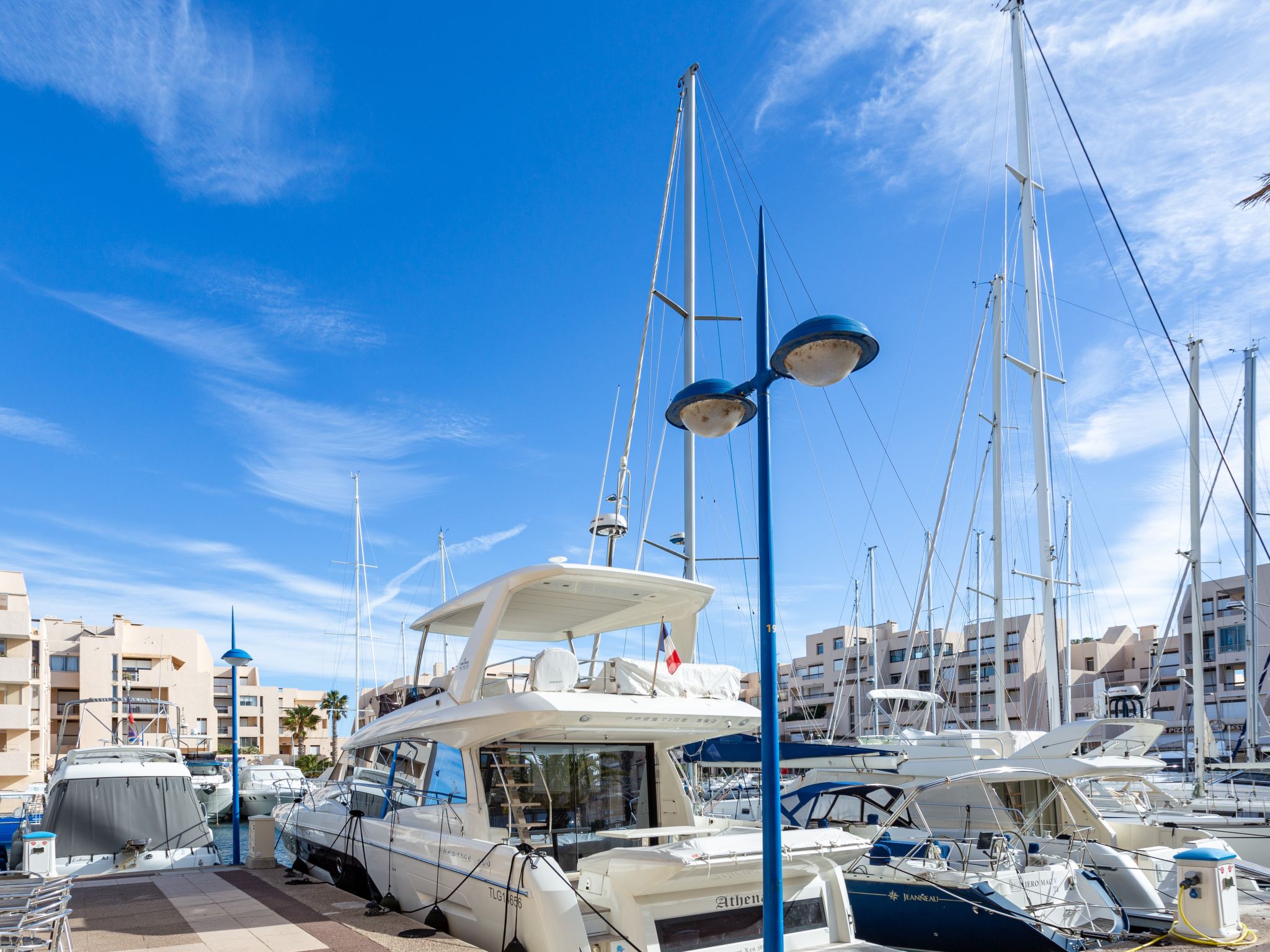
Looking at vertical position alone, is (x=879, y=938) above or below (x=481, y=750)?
below

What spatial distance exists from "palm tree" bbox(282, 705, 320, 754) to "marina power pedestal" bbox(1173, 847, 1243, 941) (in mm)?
73027

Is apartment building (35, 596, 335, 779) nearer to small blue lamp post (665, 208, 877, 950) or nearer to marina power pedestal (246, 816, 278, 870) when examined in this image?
marina power pedestal (246, 816, 278, 870)

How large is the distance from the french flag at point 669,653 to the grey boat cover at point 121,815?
38.6 feet

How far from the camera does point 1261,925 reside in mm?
11047

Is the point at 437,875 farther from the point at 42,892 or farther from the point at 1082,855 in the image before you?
the point at 1082,855

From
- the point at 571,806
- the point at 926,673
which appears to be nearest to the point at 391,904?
the point at 571,806

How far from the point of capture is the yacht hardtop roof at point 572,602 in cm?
876

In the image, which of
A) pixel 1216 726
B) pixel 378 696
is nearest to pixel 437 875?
pixel 378 696

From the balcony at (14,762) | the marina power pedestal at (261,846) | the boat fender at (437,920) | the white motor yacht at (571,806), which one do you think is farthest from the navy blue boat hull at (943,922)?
the balcony at (14,762)

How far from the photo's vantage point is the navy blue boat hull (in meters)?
9.82

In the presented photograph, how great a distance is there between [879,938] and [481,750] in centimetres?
555

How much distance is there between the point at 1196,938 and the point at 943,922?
2.54 m

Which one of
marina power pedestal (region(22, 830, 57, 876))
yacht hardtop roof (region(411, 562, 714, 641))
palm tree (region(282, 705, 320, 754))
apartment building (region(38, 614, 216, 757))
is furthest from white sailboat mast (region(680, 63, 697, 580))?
palm tree (region(282, 705, 320, 754))

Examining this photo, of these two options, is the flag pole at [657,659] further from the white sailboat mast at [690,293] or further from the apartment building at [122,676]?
the apartment building at [122,676]
